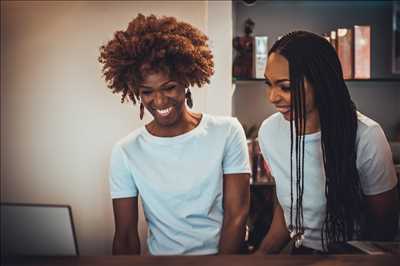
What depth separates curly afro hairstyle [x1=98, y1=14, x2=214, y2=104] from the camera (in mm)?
1354

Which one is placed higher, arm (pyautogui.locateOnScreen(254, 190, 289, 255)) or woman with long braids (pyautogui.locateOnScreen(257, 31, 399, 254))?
woman with long braids (pyautogui.locateOnScreen(257, 31, 399, 254))

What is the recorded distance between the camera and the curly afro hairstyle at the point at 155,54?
1.35m

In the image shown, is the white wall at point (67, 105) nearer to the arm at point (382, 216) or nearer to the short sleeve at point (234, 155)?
the short sleeve at point (234, 155)

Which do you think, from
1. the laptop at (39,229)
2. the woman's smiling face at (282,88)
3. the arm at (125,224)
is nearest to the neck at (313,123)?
the woman's smiling face at (282,88)

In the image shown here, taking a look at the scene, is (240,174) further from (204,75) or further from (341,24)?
(341,24)

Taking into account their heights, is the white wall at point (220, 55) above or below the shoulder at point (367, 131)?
above

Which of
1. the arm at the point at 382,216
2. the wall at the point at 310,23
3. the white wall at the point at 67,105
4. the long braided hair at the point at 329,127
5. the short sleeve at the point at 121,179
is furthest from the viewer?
the wall at the point at 310,23

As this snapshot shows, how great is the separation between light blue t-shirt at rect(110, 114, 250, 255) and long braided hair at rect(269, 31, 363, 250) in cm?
21

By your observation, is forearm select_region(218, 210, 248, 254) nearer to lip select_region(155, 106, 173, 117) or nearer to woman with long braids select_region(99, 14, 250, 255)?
woman with long braids select_region(99, 14, 250, 255)

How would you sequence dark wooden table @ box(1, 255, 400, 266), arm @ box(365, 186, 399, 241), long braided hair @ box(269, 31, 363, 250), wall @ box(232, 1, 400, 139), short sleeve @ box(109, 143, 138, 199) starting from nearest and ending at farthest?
dark wooden table @ box(1, 255, 400, 266), long braided hair @ box(269, 31, 363, 250), arm @ box(365, 186, 399, 241), short sleeve @ box(109, 143, 138, 199), wall @ box(232, 1, 400, 139)

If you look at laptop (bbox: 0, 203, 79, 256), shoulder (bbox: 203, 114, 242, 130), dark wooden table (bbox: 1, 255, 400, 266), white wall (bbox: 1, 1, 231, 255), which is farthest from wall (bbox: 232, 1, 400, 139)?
dark wooden table (bbox: 1, 255, 400, 266)

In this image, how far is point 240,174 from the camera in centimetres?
146

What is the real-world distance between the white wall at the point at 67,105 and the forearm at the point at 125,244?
0.24 metres

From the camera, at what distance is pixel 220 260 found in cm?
95
